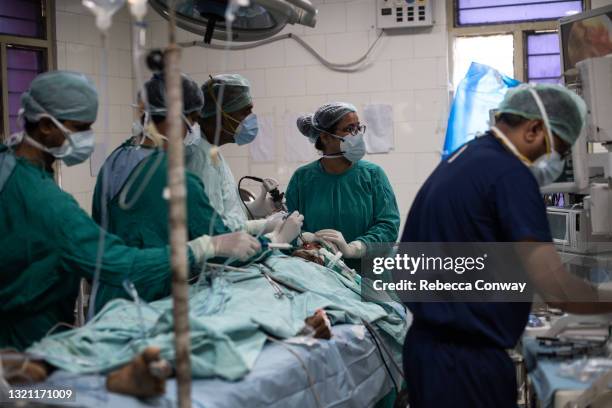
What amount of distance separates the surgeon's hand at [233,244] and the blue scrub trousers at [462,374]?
638 millimetres

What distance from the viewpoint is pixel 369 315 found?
119 inches

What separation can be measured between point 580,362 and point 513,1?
3966 millimetres

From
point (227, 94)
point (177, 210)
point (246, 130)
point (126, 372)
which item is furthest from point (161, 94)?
point (177, 210)

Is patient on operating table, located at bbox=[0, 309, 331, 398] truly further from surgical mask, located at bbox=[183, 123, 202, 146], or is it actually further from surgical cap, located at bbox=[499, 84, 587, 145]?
surgical cap, located at bbox=[499, 84, 587, 145]

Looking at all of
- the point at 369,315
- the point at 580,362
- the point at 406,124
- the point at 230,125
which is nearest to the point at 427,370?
the point at 580,362

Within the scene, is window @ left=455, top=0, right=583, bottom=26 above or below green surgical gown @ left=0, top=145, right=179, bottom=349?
above

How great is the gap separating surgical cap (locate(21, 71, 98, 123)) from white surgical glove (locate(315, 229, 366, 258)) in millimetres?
1486

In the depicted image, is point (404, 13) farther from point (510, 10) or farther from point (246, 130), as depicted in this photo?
point (246, 130)

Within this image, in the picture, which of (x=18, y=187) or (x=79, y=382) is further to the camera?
(x=18, y=187)

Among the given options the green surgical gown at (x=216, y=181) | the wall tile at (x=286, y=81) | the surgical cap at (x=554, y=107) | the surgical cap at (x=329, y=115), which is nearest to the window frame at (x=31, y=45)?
the wall tile at (x=286, y=81)

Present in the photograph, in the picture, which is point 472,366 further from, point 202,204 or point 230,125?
point 230,125

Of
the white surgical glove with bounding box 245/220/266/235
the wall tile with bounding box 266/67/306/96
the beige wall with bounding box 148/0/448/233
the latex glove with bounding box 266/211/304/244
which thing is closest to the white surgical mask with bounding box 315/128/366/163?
the latex glove with bounding box 266/211/304/244

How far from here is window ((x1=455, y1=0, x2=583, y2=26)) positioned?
5363 mm

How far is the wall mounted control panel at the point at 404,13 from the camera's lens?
540 cm
